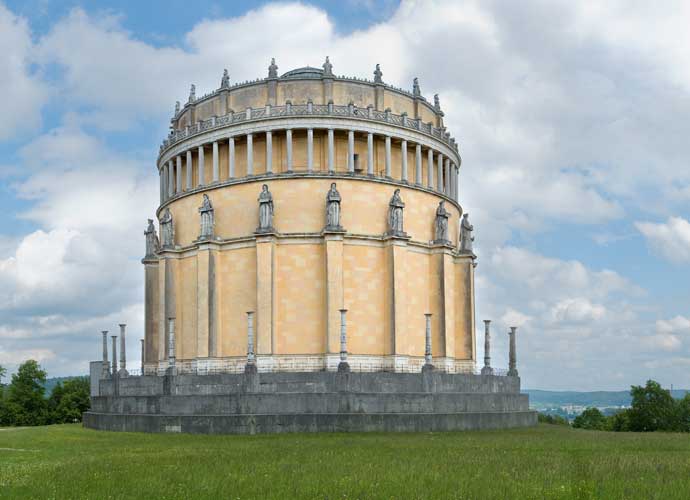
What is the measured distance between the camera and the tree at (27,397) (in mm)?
68875

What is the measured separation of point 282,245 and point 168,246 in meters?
8.98

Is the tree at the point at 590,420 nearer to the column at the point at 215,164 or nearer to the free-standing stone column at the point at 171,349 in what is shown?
the column at the point at 215,164

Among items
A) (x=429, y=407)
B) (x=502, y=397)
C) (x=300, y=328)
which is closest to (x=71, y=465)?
(x=429, y=407)

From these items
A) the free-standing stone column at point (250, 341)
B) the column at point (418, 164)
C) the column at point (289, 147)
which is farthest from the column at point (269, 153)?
the column at point (418, 164)

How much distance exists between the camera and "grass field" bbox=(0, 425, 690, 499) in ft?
54.1

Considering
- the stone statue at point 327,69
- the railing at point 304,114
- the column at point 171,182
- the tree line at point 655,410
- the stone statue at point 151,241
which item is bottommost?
the tree line at point 655,410

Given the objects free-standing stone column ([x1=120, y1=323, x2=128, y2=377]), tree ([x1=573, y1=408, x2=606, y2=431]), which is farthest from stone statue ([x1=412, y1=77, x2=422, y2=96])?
tree ([x1=573, y1=408, x2=606, y2=431])

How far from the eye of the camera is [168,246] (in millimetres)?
50531

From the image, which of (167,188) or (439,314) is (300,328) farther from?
(167,188)

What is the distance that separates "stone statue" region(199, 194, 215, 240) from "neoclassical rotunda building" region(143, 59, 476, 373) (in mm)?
87

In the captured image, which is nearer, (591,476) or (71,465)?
(591,476)

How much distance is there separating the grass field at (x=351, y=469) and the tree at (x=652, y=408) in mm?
38825

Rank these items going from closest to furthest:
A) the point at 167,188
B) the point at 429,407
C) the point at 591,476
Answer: the point at 591,476 → the point at 429,407 → the point at 167,188

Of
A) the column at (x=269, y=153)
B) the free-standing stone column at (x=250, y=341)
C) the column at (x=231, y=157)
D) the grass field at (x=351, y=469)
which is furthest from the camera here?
the column at (x=231, y=157)
